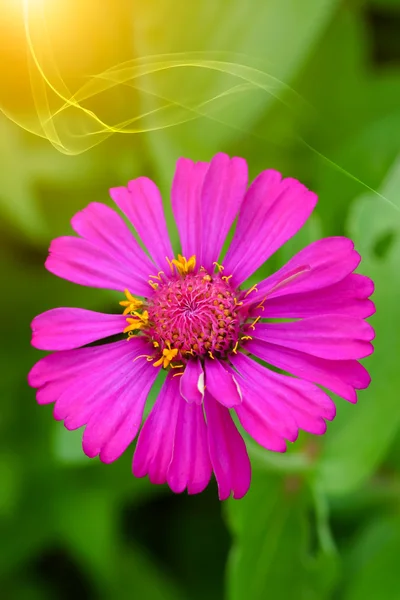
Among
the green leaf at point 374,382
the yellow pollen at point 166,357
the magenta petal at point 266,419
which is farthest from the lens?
the green leaf at point 374,382

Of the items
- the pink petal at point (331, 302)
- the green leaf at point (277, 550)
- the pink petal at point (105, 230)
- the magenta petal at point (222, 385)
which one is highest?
the pink petal at point (331, 302)

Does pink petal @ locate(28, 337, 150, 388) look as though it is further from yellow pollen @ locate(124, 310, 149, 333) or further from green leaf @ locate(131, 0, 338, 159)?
green leaf @ locate(131, 0, 338, 159)

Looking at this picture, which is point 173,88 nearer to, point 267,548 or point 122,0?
point 122,0

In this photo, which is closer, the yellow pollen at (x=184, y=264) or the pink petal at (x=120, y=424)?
the pink petal at (x=120, y=424)

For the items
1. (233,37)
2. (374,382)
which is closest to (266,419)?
(374,382)

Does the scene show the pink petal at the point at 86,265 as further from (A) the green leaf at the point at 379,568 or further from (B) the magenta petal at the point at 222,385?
(A) the green leaf at the point at 379,568

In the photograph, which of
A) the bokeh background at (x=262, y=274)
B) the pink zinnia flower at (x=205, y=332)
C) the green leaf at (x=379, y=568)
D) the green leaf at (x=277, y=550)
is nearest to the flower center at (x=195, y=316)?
the pink zinnia flower at (x=205, y=332)

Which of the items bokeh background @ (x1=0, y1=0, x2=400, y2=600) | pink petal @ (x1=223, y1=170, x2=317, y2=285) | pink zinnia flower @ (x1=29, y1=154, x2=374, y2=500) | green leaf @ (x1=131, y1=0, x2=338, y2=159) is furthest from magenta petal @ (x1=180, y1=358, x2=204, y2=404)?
green leaf @ (x1=131, y1=0, x2=338, y2=159)
